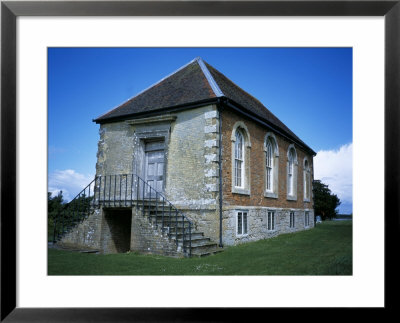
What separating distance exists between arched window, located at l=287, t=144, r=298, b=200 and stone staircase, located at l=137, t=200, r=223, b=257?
231 inches

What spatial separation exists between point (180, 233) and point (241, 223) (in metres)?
2.25

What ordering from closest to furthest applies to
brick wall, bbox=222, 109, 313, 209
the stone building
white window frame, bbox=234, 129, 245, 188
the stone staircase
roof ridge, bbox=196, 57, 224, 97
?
the stone staircase, the stone building, roof ridge, bbox=196, 57, 224, 97, brick wall, bbox=222, 109, 313, 209, white window frame, bbox=234, 129, 245, 188

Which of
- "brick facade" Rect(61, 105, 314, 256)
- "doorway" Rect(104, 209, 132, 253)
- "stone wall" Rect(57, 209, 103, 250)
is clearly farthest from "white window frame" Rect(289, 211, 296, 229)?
"stone wall" Rect(57, 209, 103, 250)

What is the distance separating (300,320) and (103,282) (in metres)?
2.96

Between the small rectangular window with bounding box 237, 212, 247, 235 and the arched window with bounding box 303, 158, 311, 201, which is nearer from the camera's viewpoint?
the small rectangular window with bounding box 237, 212, 247, 235

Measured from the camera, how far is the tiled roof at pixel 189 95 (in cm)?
1028

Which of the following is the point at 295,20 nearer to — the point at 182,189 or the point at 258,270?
the point at 258,270

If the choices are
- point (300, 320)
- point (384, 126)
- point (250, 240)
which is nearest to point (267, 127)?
point (250, 240)

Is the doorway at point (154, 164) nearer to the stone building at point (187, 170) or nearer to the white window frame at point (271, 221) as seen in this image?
the stone building at point (187, 170)

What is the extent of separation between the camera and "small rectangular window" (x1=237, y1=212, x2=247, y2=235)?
34.0ft

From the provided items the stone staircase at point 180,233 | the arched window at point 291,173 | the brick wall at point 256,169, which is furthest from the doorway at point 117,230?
the arched window at point 291,173

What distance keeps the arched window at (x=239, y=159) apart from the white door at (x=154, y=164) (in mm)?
2411

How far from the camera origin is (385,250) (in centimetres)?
512

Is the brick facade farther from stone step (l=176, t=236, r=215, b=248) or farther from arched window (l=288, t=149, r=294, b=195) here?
arched window (l=288, t=149, r=294, b=195)
